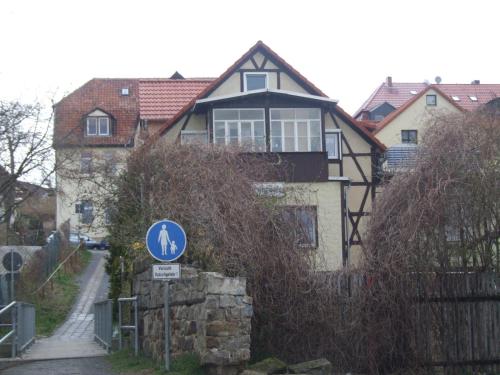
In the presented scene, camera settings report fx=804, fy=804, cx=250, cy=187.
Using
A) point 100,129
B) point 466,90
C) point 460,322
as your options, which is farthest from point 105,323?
point 466,90

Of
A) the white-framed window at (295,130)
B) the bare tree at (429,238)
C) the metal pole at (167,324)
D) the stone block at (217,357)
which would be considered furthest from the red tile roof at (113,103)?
the stone block at (217,357)

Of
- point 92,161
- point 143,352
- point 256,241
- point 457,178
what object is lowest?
point 143,352

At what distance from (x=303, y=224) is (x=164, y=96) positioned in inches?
842

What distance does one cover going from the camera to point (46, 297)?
108 feet

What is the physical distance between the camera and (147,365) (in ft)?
45.5

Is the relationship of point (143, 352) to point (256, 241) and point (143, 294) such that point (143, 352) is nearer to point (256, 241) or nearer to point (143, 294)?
point (143, 294)

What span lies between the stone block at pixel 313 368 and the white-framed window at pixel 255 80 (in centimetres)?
1952

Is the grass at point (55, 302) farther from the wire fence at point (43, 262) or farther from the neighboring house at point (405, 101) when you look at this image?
the neighboring house at point (405, 101)

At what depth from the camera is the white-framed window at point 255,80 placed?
3122 cm

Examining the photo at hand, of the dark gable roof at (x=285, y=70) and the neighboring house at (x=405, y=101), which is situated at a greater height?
the neighboring house at (x=405, y=101)

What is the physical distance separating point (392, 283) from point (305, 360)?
2.01 m

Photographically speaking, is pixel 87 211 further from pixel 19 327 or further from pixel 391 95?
pixel 391 95

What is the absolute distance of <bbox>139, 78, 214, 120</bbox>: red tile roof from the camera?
115 ft

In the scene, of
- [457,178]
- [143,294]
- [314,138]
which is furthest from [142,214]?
[314,138]
